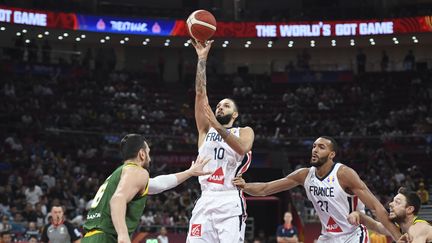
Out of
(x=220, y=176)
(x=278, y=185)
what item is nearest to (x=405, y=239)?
(x=278, y=185)

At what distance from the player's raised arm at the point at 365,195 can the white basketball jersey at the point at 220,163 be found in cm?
120

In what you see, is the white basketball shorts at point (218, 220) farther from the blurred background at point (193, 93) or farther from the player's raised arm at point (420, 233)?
the blurred background at point (193, 93)

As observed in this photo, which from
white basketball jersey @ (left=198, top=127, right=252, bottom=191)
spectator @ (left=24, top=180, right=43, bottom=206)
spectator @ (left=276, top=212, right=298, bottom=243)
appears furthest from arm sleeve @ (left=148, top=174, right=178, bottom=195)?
spectator @ (left=24, top=180, right=43, bottom=206)

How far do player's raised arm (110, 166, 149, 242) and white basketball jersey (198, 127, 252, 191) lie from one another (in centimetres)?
186

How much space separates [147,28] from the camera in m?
32.4

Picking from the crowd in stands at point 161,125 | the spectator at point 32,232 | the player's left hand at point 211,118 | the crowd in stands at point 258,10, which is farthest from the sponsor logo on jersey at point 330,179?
the crowd in stands at point 258,10

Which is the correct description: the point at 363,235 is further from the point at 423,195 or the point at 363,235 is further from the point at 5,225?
the point at 423,195

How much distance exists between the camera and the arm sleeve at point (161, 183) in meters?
7.20

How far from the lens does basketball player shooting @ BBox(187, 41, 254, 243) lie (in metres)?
8.09

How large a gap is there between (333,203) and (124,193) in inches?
121

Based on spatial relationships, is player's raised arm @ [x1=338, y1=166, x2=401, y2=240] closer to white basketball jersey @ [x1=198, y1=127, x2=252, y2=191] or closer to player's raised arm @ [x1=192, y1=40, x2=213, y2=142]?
white basketball jersey @ [x1=198, y1=127, x2=252, y2=191]

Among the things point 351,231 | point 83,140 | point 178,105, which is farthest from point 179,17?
point 351,231

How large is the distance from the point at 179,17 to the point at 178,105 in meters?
4.18

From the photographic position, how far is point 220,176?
828 cm
